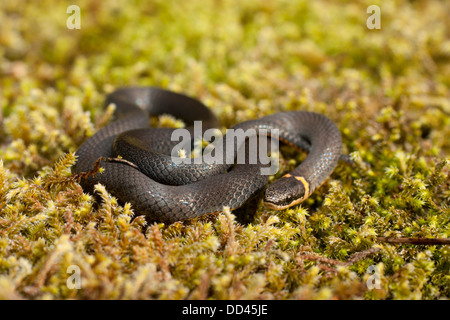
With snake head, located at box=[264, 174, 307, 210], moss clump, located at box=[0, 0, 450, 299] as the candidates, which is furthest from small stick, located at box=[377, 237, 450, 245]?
snake head, located at box=[264, 174, 307, 210]

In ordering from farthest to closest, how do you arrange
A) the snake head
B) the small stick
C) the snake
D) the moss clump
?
the snake head → the snake → the small stick → the moss clump

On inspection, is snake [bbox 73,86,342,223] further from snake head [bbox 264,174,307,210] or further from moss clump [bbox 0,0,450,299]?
moss clump [bbox 0,0,450,299]


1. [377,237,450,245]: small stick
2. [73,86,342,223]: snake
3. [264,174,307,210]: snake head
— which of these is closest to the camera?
[377,237,450,245]: small stick

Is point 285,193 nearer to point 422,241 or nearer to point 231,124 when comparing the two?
point 422,241

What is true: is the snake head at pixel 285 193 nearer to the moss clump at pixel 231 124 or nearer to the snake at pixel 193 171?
the snake at pixel 193 171
